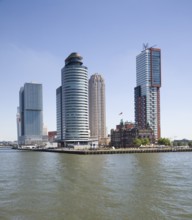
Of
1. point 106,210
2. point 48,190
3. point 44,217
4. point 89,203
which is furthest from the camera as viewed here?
point 48,190

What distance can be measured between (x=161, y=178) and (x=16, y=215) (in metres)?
32.3

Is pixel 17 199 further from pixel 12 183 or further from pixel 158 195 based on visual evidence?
pixel 158 195

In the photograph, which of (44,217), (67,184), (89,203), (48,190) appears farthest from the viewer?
(67,184)

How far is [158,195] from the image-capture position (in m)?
39.6

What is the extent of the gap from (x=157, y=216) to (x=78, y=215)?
8969 millimetres

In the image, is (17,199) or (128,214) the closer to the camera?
(128,214)

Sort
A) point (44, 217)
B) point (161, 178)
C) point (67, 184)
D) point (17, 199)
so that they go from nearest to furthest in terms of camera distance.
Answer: point (44, 217)
point (17, 199)
point (67, 184)
point (161, 178)

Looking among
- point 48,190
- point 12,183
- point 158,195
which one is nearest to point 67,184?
point 48,190

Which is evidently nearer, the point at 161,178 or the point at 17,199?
the point at 17,199

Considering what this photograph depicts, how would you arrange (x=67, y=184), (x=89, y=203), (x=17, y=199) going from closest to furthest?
(x=89, y=203)
(x=17, y=199)
(x=67, y=184)

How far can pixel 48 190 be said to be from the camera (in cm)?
4391

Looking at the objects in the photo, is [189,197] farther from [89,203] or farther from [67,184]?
[67,184]

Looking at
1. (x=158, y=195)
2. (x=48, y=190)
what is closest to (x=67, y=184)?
(x=48, y=190)

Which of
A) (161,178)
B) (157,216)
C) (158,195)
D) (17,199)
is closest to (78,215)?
(157,216)
